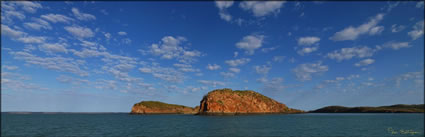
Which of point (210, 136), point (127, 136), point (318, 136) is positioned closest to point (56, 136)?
point (127, 136)

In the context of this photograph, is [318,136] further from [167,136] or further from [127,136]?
[127,136]

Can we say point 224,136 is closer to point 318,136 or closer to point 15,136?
point 318,136

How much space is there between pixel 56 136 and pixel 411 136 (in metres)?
75.5

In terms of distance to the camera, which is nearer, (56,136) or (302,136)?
(302,136)

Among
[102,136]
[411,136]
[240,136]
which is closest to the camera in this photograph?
[411,136]

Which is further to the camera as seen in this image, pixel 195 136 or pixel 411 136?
pixel 195 136

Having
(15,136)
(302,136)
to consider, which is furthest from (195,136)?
(15,136)

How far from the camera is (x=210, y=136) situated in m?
45.9

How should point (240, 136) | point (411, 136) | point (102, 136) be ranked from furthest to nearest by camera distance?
1. point (102, 136)
2. point (240, 136)
3. point (411, 136)

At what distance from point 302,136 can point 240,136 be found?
510 inches

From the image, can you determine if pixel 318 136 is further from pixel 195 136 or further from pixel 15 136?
pixel 15 136

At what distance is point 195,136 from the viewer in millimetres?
45094

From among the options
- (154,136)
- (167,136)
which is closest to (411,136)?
(167,136)

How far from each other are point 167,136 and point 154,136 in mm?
3083
